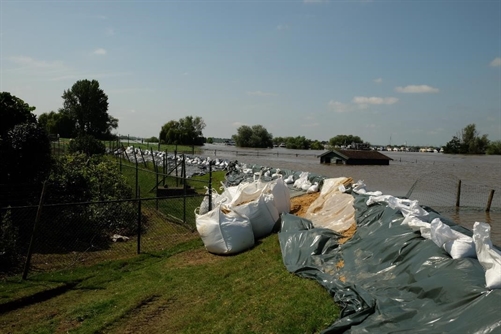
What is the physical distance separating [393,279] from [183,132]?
8441cm

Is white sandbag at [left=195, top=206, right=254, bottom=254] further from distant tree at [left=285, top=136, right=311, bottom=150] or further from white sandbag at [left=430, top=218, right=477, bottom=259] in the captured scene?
distant tree at [left=285, top=136, right=311, bottom=150]

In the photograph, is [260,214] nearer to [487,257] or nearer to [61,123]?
[487,257]

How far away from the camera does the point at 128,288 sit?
276 inches

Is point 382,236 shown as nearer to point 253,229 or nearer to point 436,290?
point 436,290

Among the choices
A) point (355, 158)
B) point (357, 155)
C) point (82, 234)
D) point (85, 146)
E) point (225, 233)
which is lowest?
point (82, 234)

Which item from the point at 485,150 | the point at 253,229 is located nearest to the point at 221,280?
the point at 253,229

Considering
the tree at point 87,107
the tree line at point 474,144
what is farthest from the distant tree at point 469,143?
the tree at point 87,107

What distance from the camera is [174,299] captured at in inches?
251

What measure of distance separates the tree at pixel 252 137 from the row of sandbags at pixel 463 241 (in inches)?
3881

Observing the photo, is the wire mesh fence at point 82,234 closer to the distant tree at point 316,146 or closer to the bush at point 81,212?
the bush at point 81,212

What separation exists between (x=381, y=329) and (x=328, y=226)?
4539 millimetres

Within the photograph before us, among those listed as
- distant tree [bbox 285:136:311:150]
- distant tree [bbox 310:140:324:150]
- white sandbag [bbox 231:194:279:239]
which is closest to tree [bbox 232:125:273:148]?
distant tree [bbox 285:136:311:150]

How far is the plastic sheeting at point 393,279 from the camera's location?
3.81m

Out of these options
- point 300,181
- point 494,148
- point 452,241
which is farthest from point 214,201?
point 494,148
